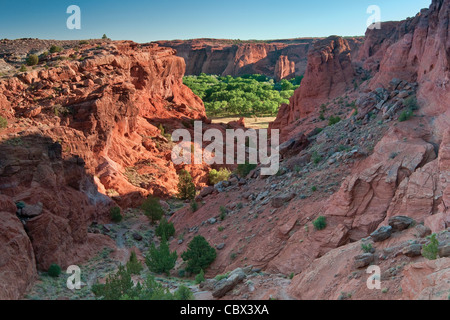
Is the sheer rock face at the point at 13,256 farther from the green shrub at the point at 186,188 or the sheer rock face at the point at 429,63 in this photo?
the green shrub at the point at 186,188

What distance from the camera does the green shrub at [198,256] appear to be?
1723 centimetres

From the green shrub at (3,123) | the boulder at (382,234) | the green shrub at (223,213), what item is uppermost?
the green shrub at (3,123)

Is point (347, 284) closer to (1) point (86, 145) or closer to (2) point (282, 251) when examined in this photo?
(2) point (282, 251)

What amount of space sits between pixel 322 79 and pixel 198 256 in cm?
3398

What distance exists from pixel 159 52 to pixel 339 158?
1416 inches

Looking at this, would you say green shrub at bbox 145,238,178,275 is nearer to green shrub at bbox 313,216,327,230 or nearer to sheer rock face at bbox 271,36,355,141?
green shrub at bbox 313,216,327,230

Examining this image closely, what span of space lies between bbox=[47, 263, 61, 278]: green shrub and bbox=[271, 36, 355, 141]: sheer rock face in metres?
32.9

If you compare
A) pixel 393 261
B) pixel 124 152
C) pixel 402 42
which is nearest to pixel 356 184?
pixel 393 261

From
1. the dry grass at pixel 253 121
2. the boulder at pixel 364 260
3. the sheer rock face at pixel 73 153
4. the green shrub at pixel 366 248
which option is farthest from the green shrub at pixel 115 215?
the dry grass at pixel 253 121

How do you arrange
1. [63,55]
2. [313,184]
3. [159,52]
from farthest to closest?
1. [159,52]
2. [63,55]
3. [313,184]

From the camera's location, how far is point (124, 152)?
35.2m

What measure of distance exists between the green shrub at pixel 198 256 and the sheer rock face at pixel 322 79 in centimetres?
2924

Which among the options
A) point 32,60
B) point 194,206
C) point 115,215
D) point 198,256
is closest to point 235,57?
point 32,60

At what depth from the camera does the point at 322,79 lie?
46562mm
